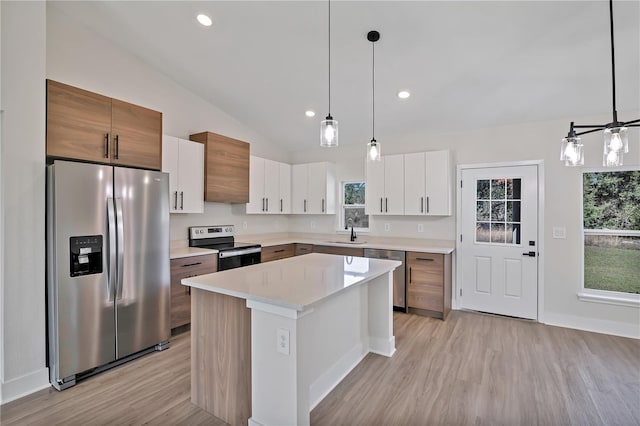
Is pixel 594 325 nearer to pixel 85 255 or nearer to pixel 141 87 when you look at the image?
pixel 85 255

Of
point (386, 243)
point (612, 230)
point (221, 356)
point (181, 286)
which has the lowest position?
point (221, 356)

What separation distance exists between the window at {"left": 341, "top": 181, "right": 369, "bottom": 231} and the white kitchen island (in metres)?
2.48

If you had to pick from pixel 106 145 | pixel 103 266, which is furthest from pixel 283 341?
pixel 106 145

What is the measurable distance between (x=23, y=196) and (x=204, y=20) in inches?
79.4

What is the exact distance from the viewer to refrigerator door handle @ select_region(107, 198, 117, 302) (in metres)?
2.61

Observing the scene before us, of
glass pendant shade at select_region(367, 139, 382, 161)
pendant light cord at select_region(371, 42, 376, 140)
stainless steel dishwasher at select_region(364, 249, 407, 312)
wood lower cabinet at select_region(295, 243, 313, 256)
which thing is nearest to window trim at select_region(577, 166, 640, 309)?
stainless steel dishwasher at select_region(364, 249, 407, 312)

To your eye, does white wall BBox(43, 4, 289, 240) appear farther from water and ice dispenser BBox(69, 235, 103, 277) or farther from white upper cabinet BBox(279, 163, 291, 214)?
water and ice dispenser BBox(69, 235, 103, 277)

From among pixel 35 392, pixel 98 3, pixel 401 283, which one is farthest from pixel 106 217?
pixel 401 283

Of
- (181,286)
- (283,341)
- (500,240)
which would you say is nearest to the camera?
(283,341)

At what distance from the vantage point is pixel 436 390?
94.3 inches

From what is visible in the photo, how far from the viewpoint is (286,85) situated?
3779mm

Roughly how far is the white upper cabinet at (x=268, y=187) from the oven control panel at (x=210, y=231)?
389mm

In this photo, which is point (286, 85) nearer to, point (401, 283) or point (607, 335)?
point (401, 283)

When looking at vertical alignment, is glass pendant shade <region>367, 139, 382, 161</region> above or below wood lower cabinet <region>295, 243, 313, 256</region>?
above
